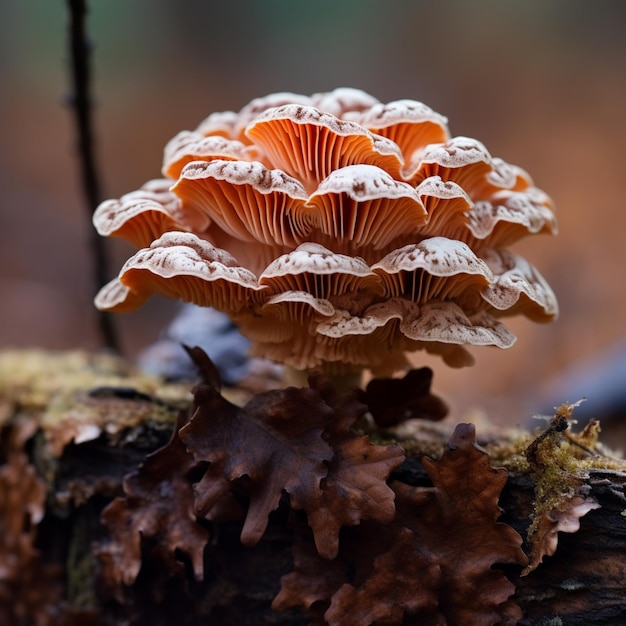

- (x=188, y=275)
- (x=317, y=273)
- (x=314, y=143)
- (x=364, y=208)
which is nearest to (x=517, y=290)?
(x=364, y=208)

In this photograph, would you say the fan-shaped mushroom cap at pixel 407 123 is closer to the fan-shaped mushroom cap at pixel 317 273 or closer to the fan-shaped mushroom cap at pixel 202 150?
the fan-shaped mushroom cap at pixel 202 150

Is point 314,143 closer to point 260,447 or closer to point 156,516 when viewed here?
point 260,447

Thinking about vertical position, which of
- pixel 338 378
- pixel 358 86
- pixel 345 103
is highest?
pixel 358 86

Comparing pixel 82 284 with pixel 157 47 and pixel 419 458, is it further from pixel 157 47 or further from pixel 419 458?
pixel 419 458

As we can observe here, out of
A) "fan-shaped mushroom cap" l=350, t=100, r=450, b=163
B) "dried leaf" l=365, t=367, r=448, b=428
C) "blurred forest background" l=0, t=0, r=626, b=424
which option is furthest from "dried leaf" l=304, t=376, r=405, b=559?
"blurred forest background" l=0, t=0, r=626, b=424

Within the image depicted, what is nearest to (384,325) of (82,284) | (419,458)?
(419,458)

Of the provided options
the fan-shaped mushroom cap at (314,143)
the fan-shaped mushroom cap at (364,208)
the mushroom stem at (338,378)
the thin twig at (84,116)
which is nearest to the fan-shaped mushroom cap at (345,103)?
the fan-shaped mushroom cap at (314,143)
